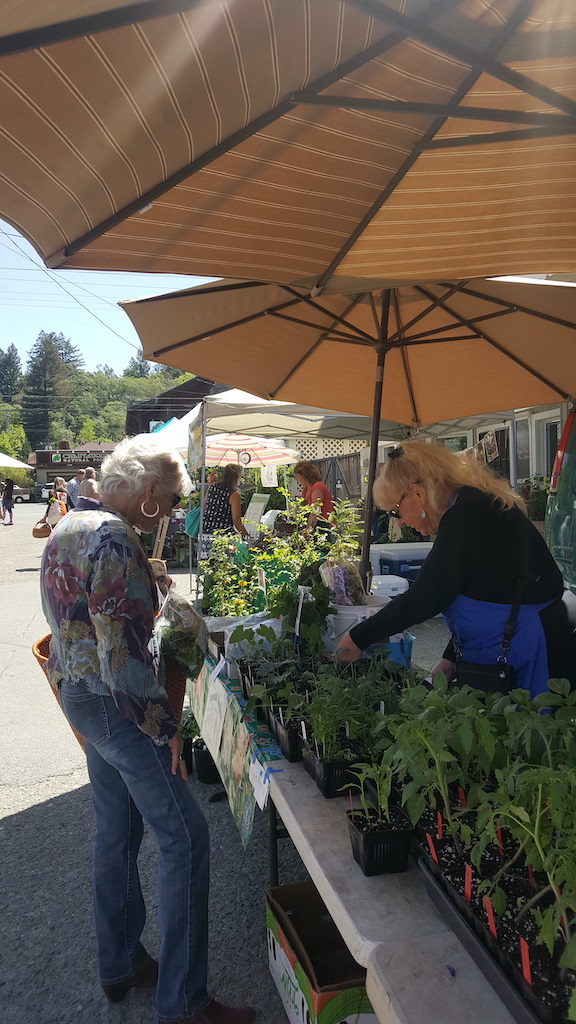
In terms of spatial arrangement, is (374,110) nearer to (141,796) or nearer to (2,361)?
(141,796)

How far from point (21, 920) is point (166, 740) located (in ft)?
4.97

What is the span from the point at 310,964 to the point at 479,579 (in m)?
1.26

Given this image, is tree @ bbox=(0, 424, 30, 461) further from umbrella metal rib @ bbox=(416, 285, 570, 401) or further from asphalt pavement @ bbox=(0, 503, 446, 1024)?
umbrella metal rib @ bbox=(416, 285, 570, 401)

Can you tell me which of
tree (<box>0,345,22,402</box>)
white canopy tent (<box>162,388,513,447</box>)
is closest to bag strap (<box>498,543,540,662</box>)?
white canopy tent (<box>162,388,513,447</box>)

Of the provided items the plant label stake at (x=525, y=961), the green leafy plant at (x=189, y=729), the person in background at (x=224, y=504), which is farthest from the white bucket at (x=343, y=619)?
the person in background at (x=224, y=504)

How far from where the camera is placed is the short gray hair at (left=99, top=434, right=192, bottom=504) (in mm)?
2006

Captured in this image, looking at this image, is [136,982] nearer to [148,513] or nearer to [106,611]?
[106,611]

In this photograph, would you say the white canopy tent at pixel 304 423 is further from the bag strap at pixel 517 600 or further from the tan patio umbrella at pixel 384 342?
the bag strap at pixel 517 600

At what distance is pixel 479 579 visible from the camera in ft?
7.39

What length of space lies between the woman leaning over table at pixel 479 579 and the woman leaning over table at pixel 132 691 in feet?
2.48

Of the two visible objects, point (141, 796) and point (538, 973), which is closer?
point (538, 973)

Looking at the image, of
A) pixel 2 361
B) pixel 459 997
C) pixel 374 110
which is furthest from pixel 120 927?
pixel 2 361

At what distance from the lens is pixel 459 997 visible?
3.55 feet

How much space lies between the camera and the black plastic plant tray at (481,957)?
3.25ft
